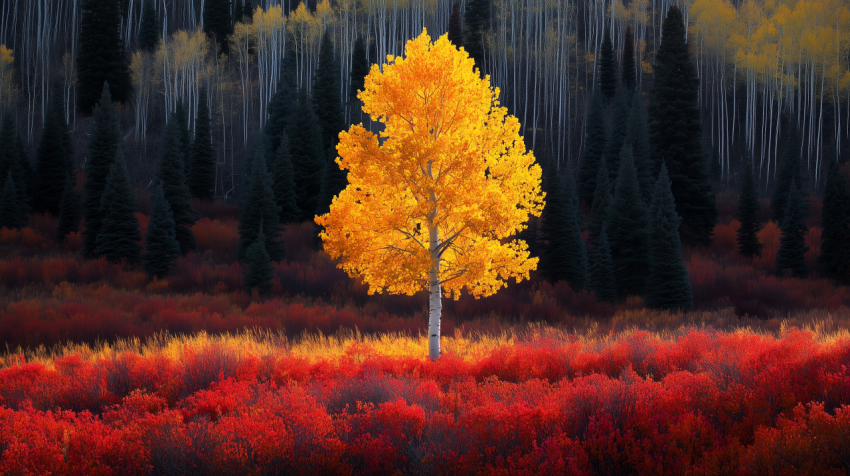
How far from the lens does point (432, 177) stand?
1115 cm

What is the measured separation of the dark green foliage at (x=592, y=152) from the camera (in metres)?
39.8

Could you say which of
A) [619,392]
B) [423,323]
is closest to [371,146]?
[619,392]

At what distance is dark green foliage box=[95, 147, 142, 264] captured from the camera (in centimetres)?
2845

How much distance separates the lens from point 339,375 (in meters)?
9.12

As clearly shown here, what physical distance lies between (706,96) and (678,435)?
55643mm

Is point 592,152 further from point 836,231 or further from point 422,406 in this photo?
point 422,406

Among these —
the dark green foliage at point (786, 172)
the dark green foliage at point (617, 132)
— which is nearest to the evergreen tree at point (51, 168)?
the dark green foliage at point (617, 132)

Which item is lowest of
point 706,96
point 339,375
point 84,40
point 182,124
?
point 339,375

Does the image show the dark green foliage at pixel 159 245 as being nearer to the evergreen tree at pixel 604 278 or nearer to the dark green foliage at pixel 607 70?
the evergreen tree at pixel 604 278

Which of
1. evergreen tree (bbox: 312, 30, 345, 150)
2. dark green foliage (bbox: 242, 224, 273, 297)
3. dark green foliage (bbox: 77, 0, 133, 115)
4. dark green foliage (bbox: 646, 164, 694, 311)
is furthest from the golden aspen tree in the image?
dark green foliage (bbox: 77, 0, 133, 115)

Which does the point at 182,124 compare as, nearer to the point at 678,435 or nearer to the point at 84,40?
the point at 84,40

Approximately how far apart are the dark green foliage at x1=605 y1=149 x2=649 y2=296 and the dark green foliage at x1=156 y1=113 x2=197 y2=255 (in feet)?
82.3

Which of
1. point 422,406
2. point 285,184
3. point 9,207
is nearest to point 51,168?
point 9,207

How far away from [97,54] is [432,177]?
5217 cm
